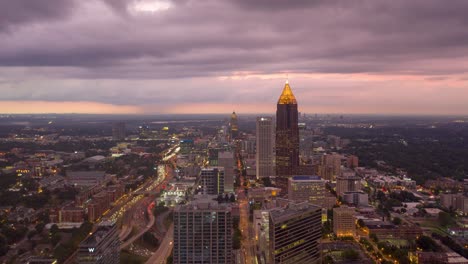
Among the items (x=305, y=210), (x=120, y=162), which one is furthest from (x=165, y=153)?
(x=305, y=210)

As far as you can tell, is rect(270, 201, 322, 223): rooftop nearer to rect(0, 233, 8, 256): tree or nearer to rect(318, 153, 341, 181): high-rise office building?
rect(0, 233, 8, 256): tree

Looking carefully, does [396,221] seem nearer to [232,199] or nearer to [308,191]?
[308,191]

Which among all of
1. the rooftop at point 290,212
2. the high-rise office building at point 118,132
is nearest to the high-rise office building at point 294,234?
the rooftop at point 290,212

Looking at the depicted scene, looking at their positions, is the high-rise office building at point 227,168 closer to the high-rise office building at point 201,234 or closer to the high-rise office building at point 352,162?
the high-rise office building at point 352,162

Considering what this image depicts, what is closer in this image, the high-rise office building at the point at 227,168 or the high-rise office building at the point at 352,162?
the high-rise office building at the point at 227,168

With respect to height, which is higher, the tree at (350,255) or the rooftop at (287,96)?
the rooftop at (287,96)

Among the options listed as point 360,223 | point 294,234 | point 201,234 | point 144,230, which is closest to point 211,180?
point 144,230
